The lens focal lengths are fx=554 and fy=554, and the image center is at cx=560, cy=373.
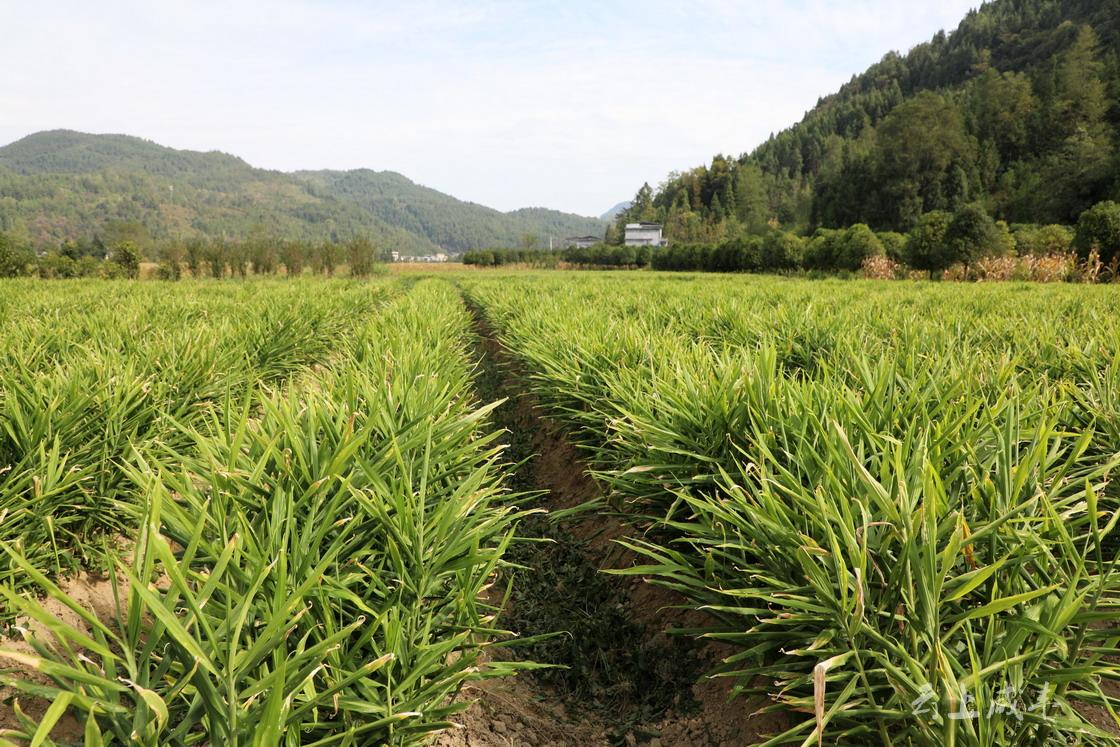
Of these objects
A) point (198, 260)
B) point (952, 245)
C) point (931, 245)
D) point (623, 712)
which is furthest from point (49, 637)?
point (198, 260)

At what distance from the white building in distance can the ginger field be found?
338ft

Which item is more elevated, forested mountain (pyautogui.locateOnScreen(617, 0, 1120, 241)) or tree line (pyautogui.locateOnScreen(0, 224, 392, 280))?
forested mountain (pyautogui.locateOnScreen(617, 0, 1120, 241))

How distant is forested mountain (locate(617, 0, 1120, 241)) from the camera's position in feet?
164

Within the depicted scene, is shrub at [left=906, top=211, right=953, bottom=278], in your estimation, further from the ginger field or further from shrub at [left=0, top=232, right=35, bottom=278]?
shrub at [left=0, top=232, right=35, bottom=278]

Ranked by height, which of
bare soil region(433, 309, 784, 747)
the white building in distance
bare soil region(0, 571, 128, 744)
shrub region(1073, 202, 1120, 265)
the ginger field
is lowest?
bare soil region(433, 309, 784, 747)

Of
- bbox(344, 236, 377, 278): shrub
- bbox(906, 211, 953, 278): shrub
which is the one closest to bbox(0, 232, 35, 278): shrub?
bbox(344, 236, 377, 278): shrub

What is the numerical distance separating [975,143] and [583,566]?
77.8 metres

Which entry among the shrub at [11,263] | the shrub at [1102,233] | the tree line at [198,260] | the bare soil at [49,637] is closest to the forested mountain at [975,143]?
the shrub at [1102,233]

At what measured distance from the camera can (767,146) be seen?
410ft

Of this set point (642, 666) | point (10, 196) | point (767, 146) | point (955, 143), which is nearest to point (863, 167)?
point (955, 143)

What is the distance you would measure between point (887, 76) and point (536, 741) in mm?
159167

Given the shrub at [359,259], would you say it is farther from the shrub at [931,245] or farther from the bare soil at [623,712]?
the bare soil at [623,712]

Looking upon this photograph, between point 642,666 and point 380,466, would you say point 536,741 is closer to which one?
point 642,666

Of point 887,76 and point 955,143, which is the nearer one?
point 955,143
